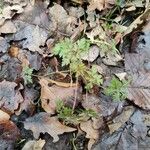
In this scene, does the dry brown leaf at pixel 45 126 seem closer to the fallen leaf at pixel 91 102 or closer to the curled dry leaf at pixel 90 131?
the curled dry leaf at pixel 90 131

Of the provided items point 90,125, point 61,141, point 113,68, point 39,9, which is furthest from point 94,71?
point 39,9

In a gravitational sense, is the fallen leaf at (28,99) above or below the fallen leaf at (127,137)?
above

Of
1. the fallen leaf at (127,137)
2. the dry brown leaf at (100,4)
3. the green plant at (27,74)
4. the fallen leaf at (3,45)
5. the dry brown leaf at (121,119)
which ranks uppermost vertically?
the dry brown leaf at (100,4)

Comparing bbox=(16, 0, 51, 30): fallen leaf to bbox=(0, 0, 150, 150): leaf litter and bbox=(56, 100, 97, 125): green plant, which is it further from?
bbox=(56, 100, 97, 125): green plant

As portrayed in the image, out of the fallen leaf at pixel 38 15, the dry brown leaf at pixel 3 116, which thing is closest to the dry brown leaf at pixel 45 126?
the dry brown leaf at pixel 3 116

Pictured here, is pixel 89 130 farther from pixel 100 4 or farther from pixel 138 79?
pixel 100 4

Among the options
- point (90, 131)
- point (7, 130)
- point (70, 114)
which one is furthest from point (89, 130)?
point (7, 130)
